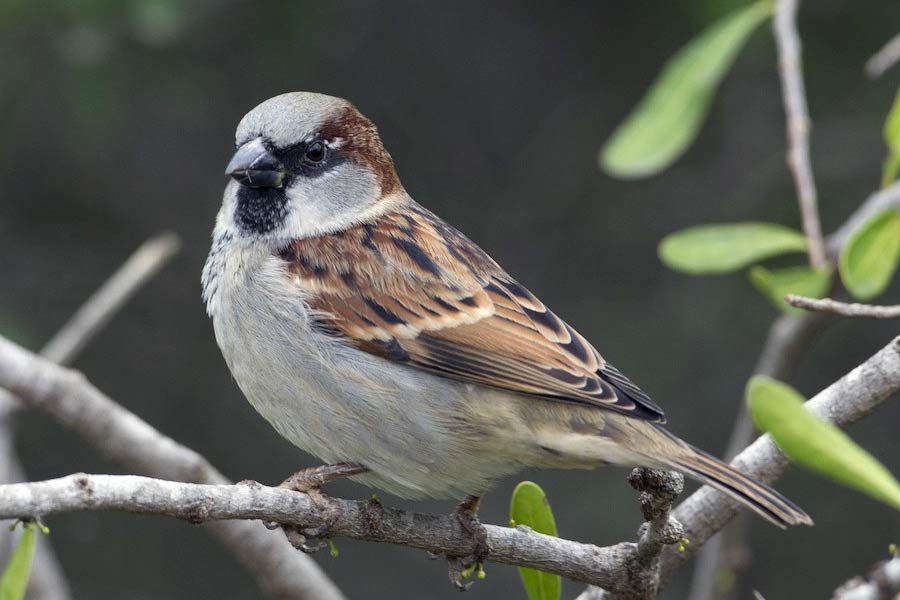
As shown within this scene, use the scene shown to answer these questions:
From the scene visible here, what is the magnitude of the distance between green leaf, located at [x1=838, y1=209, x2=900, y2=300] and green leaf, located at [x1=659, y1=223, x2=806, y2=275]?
407mm

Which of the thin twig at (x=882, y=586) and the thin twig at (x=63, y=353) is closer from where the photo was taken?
the thin twig at (x=882, y=586)

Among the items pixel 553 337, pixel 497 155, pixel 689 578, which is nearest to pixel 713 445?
pixel 689 578

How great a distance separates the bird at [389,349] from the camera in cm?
299

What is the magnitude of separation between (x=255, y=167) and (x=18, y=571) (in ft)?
4.70

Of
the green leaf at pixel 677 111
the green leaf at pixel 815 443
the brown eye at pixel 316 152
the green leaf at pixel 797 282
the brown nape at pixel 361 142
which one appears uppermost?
the green leaf at pixel 677 111

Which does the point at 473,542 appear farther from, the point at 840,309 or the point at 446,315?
the point at 840,309

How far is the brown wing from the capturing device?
305cm

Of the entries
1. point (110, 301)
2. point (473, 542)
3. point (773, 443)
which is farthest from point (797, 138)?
point (110, 301)

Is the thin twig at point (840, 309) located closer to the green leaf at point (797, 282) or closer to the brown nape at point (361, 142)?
the green leaf at point (797, 282)

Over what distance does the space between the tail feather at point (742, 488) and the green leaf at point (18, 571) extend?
1324mm

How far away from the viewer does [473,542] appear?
2.89 meters

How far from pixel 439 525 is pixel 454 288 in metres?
0.69

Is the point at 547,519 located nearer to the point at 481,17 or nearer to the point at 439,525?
the point at 439,525

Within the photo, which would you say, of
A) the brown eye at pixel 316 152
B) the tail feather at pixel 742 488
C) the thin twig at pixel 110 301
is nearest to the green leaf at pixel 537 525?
the tail feather at pixel 742 488
